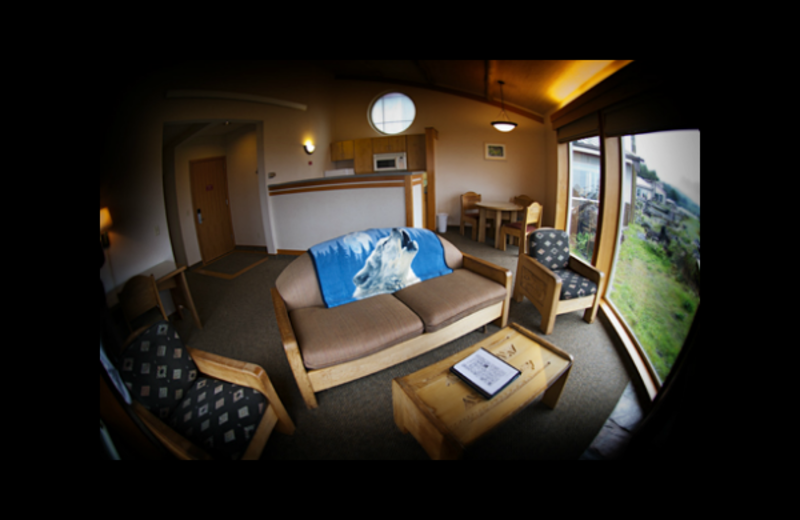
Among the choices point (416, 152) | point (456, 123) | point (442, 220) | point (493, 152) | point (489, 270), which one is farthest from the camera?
point (442, 220)

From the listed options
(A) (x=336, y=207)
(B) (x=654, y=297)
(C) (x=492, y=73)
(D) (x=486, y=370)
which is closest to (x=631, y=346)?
(B) (x=654, y=297)

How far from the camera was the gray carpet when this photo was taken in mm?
744

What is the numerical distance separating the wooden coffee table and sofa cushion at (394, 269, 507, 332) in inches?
13.0

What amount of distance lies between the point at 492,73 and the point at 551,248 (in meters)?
0.88

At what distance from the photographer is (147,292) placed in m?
0.59

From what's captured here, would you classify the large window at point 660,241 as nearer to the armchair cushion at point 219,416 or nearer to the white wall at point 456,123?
the white wall at point 456,123

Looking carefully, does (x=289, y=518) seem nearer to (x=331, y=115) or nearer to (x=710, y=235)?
(x=710, y=235)

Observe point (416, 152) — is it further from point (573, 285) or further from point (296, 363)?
point (296, 363)

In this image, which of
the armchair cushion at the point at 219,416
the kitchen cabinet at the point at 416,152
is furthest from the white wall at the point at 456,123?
the armchair cushion at the point at 219,416

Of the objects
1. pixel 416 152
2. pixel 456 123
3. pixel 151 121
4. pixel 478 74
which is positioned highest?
pixel 416 152

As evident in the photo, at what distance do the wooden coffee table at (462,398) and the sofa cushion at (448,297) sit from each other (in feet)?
1.09

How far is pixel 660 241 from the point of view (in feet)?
2.23

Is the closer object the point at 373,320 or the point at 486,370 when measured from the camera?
the point at 486,370

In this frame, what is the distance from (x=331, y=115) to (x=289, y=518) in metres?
1.30
